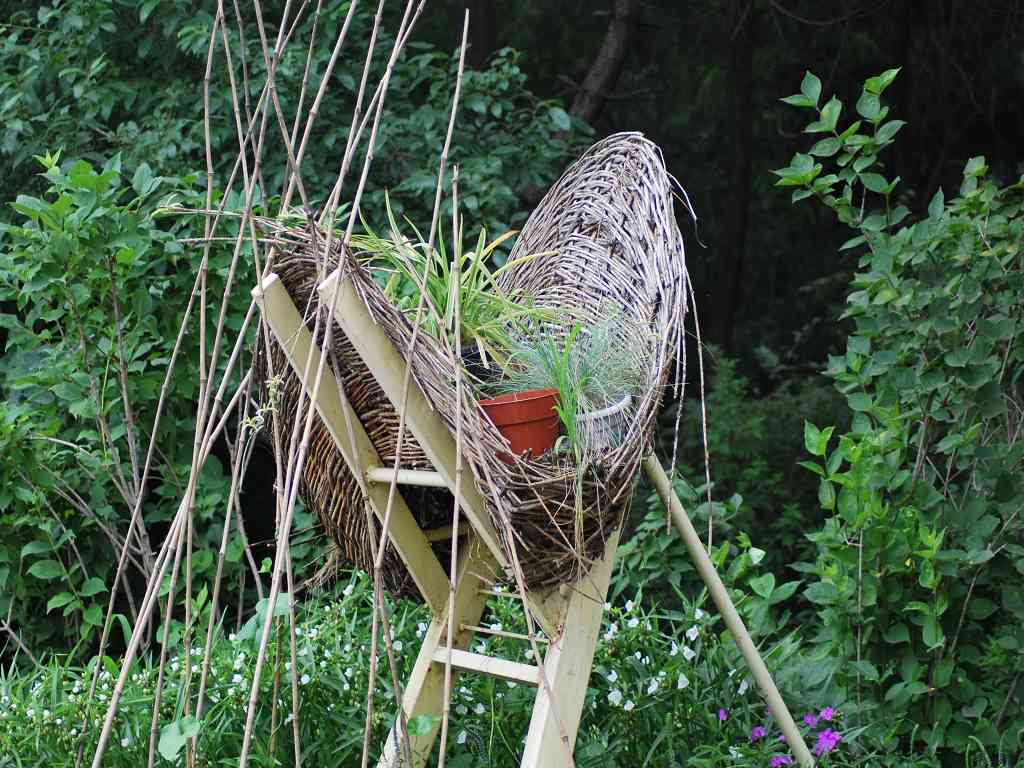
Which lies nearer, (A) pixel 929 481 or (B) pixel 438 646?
(B) pixel 438 646

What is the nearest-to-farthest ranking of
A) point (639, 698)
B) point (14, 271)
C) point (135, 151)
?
point (639, 698) < point (14, 271) < point (135, 151)

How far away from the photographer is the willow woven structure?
167 cm

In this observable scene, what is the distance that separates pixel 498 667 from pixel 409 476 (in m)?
0.36

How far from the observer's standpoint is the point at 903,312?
271 centimetres

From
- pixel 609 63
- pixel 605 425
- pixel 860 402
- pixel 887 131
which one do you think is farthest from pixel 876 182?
pixel 609 63

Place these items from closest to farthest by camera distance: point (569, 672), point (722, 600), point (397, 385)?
point (397, 385) → point (569, 672) → point (722, 600)

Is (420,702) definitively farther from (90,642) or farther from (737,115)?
(737,115)

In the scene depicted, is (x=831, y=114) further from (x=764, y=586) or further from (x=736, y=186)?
(x=736, y=186)

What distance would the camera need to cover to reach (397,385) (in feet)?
5.55

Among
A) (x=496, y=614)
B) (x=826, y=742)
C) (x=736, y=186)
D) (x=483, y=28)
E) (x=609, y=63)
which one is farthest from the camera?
(x=736, y=186)

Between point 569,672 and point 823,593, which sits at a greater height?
point 569,672

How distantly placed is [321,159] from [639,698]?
234 cm

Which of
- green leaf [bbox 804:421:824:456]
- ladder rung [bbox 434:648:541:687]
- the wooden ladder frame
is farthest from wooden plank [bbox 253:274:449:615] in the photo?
green leaf [bbox 804:421:824:456]

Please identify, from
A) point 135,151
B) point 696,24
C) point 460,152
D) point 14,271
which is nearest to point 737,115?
point 696,24
